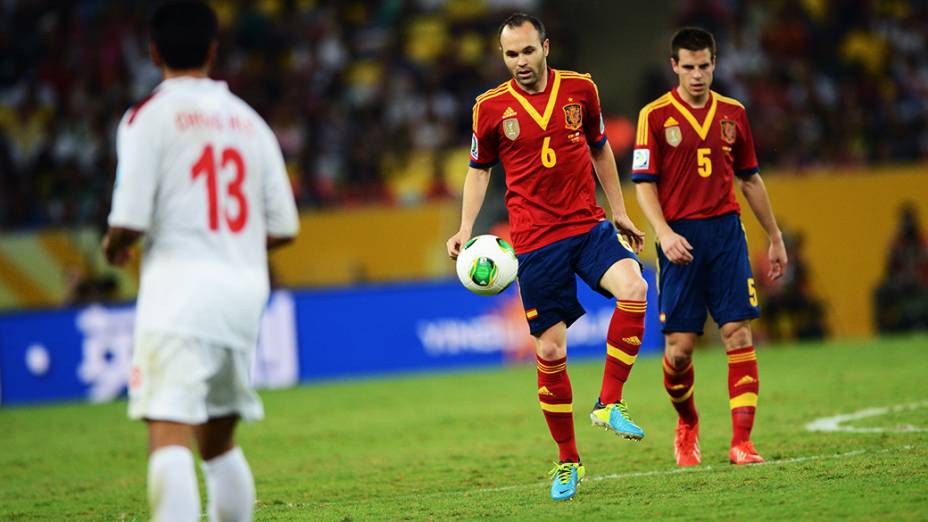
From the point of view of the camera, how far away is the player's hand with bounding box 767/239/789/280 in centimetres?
845

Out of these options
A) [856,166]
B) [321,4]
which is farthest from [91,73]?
[856,166]

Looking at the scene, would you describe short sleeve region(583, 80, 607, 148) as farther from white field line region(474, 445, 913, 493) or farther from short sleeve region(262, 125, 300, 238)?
short sleeve region(262, 125, 300, 238)

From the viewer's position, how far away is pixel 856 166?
2058 cm

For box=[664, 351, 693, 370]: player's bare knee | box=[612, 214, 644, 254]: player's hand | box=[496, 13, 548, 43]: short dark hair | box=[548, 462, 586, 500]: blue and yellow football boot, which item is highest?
box=[496, 13, 548, 43]: short dark hair

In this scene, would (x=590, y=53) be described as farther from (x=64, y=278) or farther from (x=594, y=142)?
(x=594, y=142)

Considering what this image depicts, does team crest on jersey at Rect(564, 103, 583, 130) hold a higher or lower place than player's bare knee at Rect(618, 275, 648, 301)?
higher

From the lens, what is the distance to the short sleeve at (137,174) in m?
4.81

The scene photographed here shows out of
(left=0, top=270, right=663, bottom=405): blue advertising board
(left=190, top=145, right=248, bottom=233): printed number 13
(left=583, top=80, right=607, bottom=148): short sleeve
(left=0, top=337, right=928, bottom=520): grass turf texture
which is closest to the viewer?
(left=190, top=145, right=248, bottom=233): printed number 13

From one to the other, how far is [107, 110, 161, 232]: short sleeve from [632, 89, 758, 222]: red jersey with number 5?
3982 mm

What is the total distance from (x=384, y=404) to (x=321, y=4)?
11281mm

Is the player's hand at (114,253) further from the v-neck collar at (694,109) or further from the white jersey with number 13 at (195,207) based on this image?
the v-neck collar at (694,109)

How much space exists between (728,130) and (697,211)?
53cm

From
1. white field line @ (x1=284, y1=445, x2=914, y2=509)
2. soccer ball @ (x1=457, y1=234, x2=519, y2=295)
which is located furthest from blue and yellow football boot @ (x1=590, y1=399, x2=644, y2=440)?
soccer ball @ (x1=457, y1=234, x2=519, y2=295)

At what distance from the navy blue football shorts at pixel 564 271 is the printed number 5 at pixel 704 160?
3.18 feet
